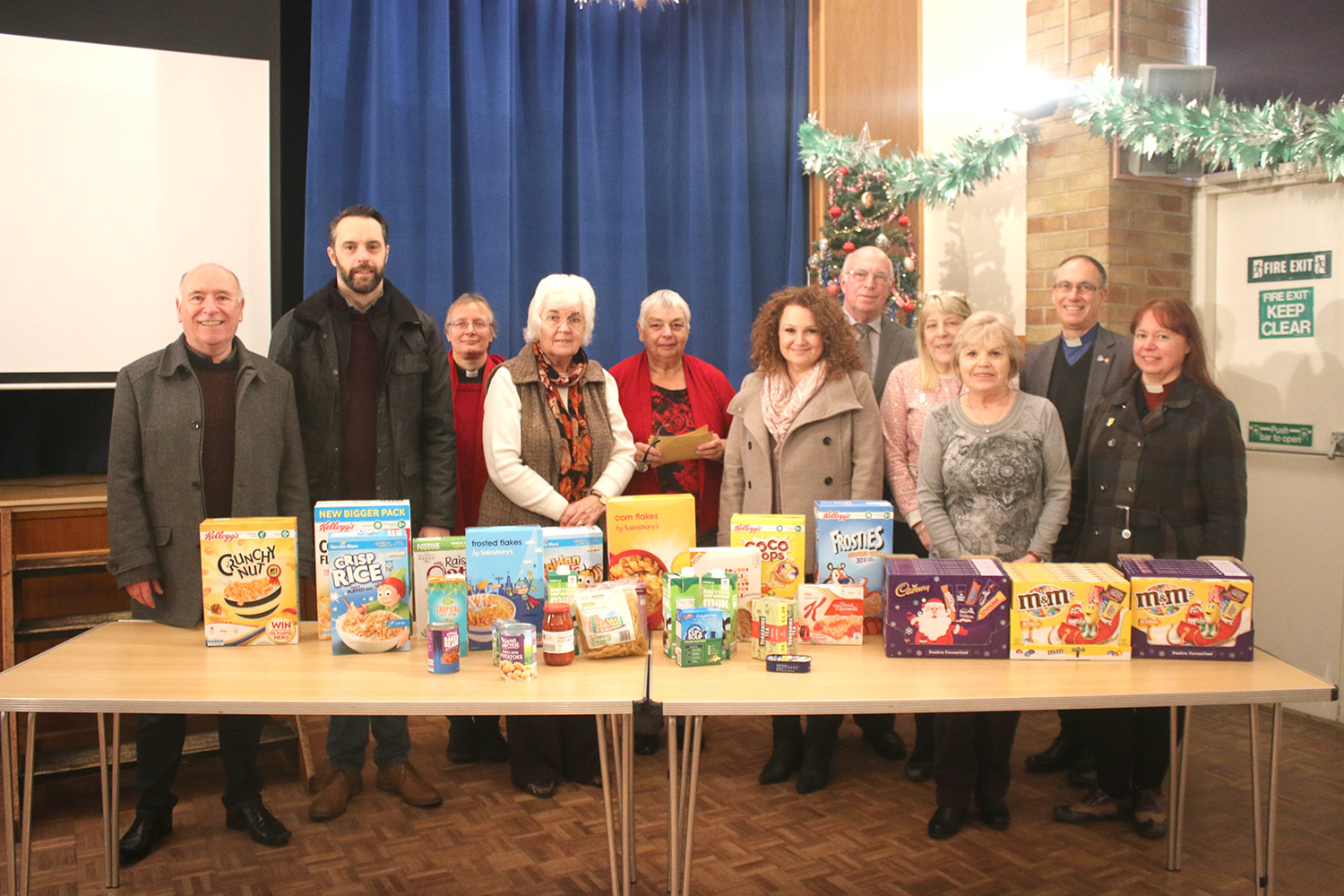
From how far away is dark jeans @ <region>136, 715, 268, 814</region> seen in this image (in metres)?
2.62

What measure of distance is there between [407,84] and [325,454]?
2167 mm

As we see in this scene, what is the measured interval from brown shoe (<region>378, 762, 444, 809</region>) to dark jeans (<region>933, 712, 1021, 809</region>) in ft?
4.86

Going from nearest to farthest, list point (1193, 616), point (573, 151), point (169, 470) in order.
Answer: point (1193, 616)
point (169, 470)
point (573, 151)

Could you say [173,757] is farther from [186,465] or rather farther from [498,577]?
[498,577]

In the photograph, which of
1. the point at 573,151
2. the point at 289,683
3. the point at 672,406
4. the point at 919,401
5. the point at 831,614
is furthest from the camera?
the point at 573,151

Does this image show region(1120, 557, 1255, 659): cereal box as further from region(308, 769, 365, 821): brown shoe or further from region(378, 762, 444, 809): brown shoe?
region(308, 769, 365, 821): brown shoe

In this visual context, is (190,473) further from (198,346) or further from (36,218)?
(36,218)

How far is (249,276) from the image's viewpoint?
392 cm

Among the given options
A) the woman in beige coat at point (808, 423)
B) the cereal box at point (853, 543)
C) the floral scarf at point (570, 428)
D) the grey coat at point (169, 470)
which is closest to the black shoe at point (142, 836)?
the grey coat at point (169, 470)

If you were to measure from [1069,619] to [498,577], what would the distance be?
126 cm

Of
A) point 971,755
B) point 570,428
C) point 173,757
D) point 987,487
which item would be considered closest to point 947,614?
point 987,487

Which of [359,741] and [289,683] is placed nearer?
[289,683]

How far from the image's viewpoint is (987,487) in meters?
2.69

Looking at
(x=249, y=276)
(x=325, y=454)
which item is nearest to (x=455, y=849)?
(x=325, y=454)
